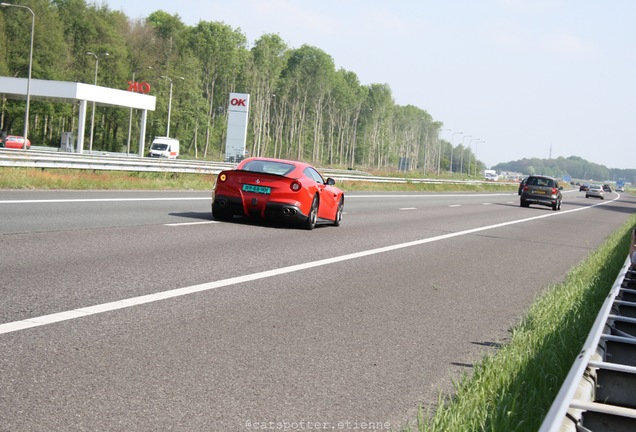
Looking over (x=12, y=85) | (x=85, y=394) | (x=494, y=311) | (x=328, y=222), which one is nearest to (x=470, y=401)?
(x=85, y=394)

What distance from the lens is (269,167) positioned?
16.1m

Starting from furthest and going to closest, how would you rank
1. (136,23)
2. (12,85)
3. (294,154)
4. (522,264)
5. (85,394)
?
(294,154) < (136,23) < (12,85) < (522,264) < (85,394)

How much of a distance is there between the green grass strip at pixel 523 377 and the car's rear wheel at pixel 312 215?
7568mm

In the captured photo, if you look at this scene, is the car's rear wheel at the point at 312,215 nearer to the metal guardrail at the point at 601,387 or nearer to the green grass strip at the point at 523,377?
the green grass strip at the point at 523,377

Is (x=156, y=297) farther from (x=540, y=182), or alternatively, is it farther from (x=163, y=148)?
(x=163, y=148)

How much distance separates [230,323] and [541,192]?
3851 centimetres

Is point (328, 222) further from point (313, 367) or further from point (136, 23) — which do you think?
point (136, 23)

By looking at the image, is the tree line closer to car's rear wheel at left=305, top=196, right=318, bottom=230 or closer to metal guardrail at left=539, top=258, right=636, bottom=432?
car's rear wheel at left=305, top=196, right=318, bottom=230

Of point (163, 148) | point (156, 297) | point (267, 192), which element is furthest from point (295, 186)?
point (163, 148)

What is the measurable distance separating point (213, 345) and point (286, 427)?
1736 mm

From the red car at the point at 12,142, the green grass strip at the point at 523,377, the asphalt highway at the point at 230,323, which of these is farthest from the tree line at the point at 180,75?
the green grass strip at the point at 523,377

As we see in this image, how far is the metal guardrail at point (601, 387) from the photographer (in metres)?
3.49

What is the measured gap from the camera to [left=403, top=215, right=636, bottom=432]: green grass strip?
4.28 meters

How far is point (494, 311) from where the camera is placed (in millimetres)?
8758
